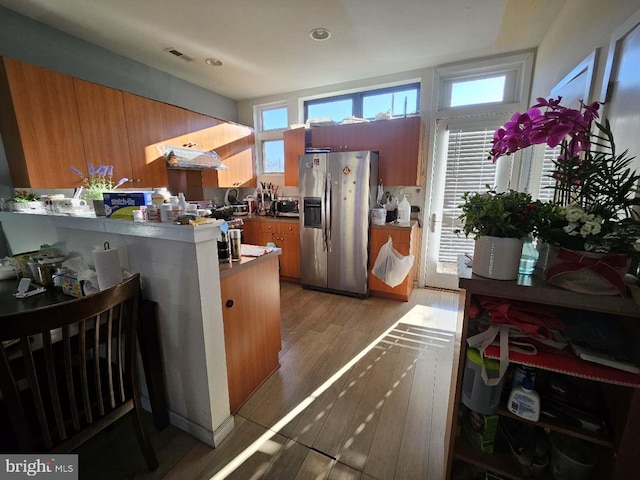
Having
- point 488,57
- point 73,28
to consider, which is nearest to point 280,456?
point 73,28

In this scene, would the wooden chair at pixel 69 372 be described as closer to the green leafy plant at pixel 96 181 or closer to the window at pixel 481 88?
the green leafy plant at pixel 96 181

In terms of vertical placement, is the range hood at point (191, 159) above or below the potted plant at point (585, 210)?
above

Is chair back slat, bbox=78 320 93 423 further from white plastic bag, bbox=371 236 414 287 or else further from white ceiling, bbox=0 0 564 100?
white plastic bag, bbox=371 236 414 287

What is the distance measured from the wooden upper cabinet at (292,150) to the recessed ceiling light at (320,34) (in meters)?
1.18

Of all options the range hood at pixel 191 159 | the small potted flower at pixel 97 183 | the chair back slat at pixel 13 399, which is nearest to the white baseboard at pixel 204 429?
the chair back slat at pixel 13 399

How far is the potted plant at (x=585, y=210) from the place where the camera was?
2.54ft

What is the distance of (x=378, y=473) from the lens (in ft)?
4.12

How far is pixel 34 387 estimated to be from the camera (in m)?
0.89

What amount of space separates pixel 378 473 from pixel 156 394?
1.21m

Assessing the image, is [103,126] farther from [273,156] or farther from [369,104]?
[369,104]

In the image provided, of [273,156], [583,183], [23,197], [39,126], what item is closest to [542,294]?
[583,183]

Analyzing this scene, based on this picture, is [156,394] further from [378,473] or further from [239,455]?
[378,473]

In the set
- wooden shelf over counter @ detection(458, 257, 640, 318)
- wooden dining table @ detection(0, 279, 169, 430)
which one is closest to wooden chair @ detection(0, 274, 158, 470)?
wooden dining table @ detection(0, 279, 169, 430)

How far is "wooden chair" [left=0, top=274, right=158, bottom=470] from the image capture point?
0.86 metres
